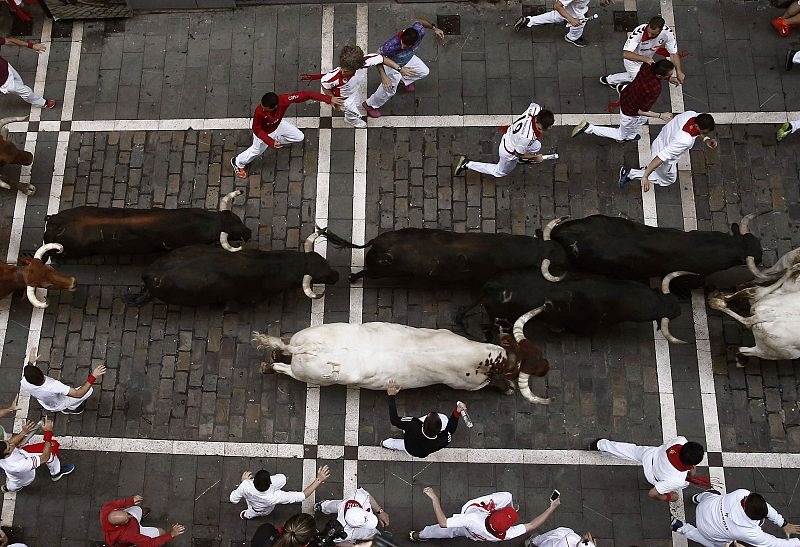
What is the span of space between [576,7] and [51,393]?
10380 mm

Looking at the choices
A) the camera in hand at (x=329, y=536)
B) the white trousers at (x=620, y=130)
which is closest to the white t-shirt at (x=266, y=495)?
the camera in hand at (x=329, y=536)

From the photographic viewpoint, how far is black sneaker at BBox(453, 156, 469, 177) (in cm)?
1108

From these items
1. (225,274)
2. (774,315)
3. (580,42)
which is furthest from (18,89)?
(774,315)

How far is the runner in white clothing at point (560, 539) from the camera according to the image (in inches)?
322

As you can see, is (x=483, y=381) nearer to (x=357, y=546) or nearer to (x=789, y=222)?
(x=357, y=546)

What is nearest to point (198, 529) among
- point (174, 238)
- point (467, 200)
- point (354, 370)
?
point (354, 370)

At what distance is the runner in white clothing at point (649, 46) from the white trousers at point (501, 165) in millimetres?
1936

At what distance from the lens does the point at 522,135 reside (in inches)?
394

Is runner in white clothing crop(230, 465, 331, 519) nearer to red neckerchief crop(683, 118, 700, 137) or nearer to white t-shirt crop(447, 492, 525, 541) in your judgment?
white t-shirt crop(447, 492, 525, 541)

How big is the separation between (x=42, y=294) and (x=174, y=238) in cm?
275

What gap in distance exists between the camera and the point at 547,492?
10039 millimetres

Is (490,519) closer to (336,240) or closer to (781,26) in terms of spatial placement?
(336,240)

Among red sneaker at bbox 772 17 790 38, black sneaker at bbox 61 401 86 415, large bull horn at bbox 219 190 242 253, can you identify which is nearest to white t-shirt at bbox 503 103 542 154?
large bull horn at bbox 219 190 242 253

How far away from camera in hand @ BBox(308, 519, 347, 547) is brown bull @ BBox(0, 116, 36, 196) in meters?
7.72
